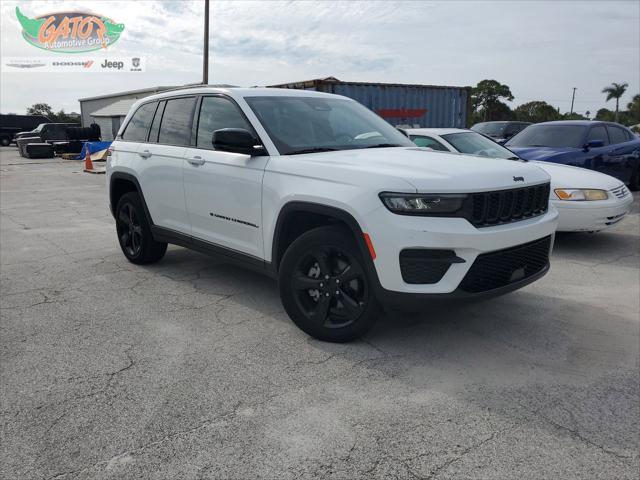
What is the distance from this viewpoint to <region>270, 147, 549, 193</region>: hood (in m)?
3.32

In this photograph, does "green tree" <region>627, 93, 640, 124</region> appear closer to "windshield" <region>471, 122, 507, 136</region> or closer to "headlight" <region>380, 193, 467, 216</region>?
"windshield" <region>471, 122, 507, 136</region>

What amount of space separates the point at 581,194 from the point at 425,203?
13.5 ft

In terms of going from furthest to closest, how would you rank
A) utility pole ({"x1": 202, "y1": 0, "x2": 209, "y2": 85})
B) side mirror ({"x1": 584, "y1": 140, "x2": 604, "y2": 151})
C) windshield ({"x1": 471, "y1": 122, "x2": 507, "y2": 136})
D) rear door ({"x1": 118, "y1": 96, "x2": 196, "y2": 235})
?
utility pole ({"x1": 202, "y1": 0, "x2": 209, "y2": 85}) < windshield ({"x1": 471, "y1": 122, "x2": 507, "y2": 136}) < side mirror ({"x1": 584, "y1": 140, "x2": 604, "y2": 151}) < rear door ({"x1": 118, "y1": 96, "x2": 196, "y2": 235})

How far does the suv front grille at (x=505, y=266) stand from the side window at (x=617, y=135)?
7.28m

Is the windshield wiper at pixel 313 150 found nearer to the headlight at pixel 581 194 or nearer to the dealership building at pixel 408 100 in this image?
the headlight at pixel 581 194

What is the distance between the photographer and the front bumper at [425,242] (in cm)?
326

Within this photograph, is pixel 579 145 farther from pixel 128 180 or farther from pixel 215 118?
pixel 128 180

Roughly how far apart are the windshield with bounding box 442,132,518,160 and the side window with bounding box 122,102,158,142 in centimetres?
379

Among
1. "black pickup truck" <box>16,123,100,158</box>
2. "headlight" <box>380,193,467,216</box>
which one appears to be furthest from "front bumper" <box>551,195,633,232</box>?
"black pickup truck" <box>16,123,100,158</box>

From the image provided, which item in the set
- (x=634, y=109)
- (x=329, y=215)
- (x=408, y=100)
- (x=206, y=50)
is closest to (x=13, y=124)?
(x=206, y=50)

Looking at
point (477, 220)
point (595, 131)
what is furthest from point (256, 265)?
point (595, 131)

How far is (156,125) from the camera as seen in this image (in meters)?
5.54

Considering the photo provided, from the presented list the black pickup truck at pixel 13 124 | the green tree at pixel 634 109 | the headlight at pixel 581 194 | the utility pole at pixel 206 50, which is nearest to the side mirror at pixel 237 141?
the headlight at pixel 581 194

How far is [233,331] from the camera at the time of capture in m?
4.11
